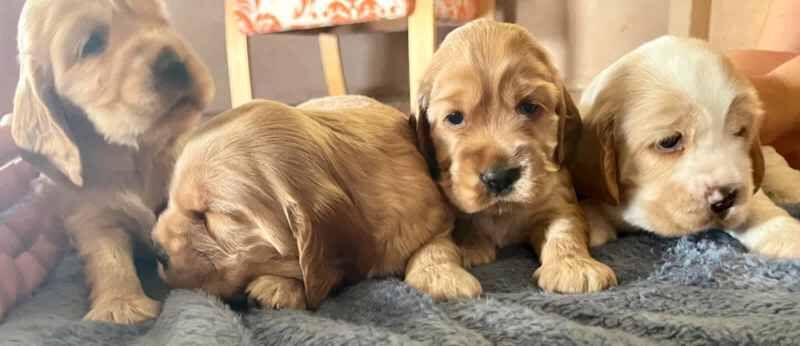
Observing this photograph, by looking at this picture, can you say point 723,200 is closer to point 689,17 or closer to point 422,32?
point 689,17

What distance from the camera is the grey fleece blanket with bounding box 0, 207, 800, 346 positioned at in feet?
3.26

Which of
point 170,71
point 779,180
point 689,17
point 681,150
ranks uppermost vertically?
point 170,71

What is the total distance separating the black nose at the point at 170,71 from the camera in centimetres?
111

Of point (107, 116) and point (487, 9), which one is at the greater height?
point (107, 116)

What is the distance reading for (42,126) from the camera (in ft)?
3.57

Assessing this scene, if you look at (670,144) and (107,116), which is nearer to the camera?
(107,116)

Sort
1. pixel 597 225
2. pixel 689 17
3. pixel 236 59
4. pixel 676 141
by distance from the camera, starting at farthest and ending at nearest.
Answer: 1. pixel 689 17
2. pixel 236 59
3. pixel 597 225
4. pixel 676 141

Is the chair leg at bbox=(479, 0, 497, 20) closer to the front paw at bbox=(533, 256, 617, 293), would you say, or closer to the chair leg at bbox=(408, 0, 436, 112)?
the chair leg at bbox=(408, 0, 436, 112)

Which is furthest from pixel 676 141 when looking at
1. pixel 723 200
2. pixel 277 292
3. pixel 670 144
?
pixel 277 292

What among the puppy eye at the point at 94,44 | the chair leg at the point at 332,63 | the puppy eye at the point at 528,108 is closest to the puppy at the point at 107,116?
the puppy eye at the point at 94,44

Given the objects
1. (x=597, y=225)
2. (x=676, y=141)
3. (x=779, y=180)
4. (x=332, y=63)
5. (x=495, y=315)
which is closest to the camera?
(x=495, y=315)

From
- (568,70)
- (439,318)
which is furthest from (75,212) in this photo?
(568,70)

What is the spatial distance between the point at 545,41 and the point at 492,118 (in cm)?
273

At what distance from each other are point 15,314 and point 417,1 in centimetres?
205
